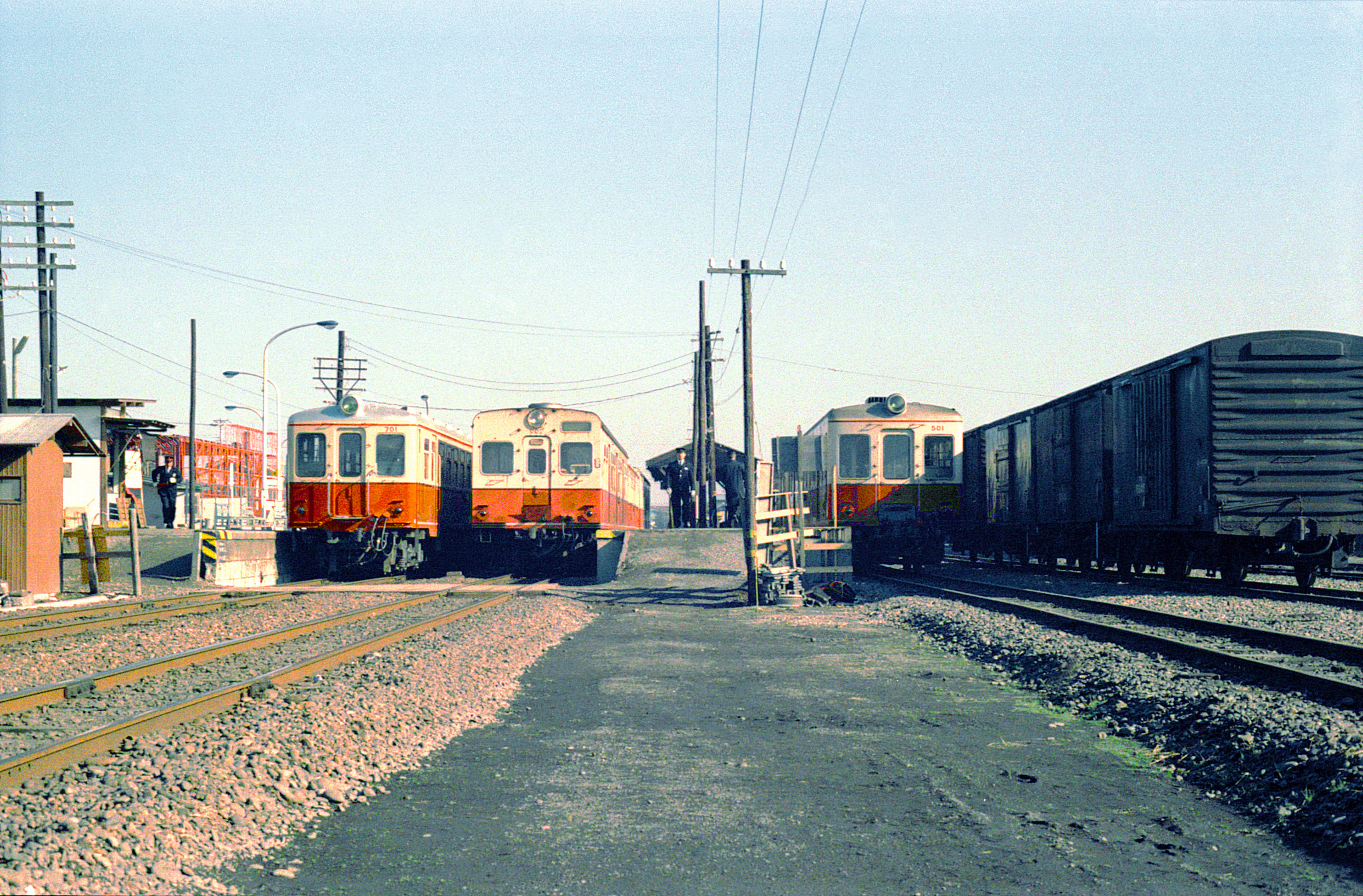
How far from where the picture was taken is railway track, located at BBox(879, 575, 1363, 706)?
8641mm

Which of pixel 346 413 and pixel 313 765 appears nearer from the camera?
pixel 313 765

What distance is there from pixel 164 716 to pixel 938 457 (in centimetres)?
2057

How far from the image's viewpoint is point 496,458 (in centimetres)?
2605

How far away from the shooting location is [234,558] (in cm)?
2472

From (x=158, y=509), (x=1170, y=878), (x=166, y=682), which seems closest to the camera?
(x=1170, y=878)

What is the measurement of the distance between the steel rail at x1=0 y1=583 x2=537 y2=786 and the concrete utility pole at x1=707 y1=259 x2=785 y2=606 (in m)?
7.21

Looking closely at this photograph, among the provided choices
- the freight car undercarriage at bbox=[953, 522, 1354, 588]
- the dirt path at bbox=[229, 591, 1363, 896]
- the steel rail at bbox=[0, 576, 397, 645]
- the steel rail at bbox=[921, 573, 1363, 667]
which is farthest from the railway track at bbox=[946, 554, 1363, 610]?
the steel rail at bbox=[0, 576, 397, 645]

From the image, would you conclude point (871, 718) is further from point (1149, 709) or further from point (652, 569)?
point (652, 569)

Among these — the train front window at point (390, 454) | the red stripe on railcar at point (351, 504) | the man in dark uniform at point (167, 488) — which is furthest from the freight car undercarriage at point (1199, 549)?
the man in dark uniform at point (167, 488)

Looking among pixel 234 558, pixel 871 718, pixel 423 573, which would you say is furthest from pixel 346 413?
pixel 871 718

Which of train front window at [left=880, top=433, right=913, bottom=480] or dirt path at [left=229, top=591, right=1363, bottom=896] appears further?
train front window at [left=880, top=433, right=913, bottom=480]

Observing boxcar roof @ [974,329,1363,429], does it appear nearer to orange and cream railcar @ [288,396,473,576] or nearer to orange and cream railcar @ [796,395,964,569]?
orange and cream railcar @ [796,395,964,569]


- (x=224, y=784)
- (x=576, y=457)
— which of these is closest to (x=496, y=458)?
(x=576, y=457)

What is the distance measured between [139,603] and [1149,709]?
15589mm
